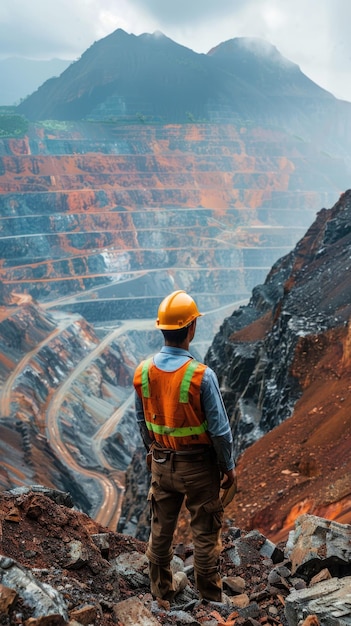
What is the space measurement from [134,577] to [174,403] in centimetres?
190

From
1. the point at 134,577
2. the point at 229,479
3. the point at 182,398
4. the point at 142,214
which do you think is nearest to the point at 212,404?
the point at 182,398

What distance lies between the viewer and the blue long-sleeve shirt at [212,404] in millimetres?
3820

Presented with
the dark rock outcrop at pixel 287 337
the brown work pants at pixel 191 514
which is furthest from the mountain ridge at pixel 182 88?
the brown work pants at pixel 191 514

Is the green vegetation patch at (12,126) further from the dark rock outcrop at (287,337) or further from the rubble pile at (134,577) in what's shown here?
the rubble pile at (134,577)

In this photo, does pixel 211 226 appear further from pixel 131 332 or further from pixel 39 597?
pixel 39 597

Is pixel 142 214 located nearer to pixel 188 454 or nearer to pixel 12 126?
pixel 12 126

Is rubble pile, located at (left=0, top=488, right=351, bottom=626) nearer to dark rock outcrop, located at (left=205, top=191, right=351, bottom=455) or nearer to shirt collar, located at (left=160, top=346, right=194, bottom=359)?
shirt collar, located at (left=160, top=346, right=194, bottom=359)

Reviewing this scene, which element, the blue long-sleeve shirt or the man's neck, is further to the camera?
the man's neck

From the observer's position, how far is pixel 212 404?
12.6 ft

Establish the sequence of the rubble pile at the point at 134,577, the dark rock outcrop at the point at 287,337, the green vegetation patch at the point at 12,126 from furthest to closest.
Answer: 1. the green vegetation patch at the point at 12,126
2. the dark rock outcrop at the point at 287,337
3. the rubble pile at the point at 134,577

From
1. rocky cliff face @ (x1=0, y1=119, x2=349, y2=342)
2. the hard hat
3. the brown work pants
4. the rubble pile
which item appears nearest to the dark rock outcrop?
the rubble pile

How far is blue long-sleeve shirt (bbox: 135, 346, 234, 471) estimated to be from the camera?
3.82 metres

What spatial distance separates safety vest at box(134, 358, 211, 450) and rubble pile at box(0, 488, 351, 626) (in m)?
1.13

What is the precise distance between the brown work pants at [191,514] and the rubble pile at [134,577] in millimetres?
157
